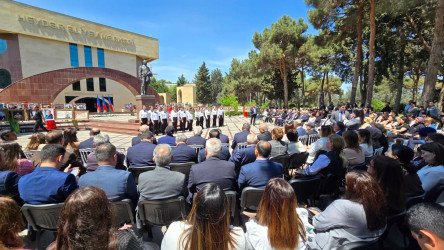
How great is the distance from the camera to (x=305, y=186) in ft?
8.88

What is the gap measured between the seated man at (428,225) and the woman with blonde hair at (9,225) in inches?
A: 87.9

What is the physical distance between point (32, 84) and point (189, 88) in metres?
25.5

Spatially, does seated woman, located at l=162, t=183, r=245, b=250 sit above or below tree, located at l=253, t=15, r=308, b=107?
below

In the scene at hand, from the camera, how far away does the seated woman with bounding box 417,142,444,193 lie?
2.45m

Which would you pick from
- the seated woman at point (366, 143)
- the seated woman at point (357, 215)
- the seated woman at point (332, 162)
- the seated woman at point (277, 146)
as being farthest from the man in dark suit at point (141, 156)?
the seated woman at point (366, 143)

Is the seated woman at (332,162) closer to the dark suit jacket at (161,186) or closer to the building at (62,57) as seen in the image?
the dark suit jacket at (161,186)

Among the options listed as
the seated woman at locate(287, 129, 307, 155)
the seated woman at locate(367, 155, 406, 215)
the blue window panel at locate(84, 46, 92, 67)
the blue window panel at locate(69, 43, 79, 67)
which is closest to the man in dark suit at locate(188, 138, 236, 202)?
the seated woman at locate(367, 155, 406, 215)

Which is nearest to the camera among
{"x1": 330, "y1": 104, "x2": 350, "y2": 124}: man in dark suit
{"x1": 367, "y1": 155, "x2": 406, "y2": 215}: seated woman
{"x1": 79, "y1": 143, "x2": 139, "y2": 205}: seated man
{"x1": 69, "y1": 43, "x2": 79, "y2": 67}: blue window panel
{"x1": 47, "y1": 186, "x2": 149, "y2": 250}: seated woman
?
{"x1": 47, "y1": 186, "x2": 149, "y2": 250}: seated woman

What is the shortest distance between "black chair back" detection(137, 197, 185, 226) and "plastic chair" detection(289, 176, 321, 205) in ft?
4.32

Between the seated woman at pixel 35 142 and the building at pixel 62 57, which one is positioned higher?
the building at pixel 62 57

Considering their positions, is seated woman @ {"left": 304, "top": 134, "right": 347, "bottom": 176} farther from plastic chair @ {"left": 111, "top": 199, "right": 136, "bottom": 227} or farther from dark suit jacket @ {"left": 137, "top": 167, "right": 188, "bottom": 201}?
plastic chair @ {"left": 111, "top": 199, "right": 136, "bottom": 227}

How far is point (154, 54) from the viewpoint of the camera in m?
32.6

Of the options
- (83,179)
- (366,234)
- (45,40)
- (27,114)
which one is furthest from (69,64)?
(366,234)

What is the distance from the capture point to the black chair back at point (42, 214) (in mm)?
2092
